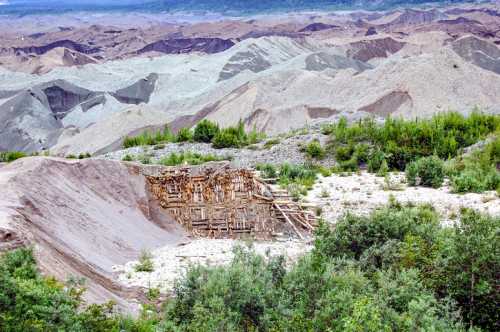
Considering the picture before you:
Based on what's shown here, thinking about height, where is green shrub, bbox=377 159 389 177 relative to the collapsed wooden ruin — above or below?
below

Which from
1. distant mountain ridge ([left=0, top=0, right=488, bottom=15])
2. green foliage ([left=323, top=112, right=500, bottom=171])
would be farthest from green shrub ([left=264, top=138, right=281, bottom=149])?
distant mountain ridge ([left=0, top=0, right=488, bottom=15])

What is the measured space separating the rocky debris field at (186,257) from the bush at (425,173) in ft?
14.3

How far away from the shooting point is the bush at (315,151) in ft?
54.5

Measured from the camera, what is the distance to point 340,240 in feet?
23.6

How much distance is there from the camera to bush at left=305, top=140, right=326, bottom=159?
1662 cm

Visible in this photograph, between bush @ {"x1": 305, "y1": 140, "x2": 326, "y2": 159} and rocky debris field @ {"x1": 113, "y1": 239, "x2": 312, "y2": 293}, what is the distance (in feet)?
→ 24.9

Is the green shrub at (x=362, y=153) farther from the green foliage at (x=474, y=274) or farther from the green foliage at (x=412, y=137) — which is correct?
the green foliage at (x=474, y=274)

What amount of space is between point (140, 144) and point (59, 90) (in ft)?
75.7

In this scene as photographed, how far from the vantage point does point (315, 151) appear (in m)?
16.7

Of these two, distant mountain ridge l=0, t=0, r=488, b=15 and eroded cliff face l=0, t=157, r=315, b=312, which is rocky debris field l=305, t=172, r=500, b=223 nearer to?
eroded cliff face l=0, t=157, r=315, b=312

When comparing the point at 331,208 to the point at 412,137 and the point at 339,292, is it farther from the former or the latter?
the point at 339,292

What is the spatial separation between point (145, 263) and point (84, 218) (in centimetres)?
127

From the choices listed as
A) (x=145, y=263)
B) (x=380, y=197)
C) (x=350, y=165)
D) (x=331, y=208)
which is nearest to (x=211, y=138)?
(x=350, y=165)

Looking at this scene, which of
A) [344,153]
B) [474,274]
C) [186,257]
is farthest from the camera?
[344,153]
